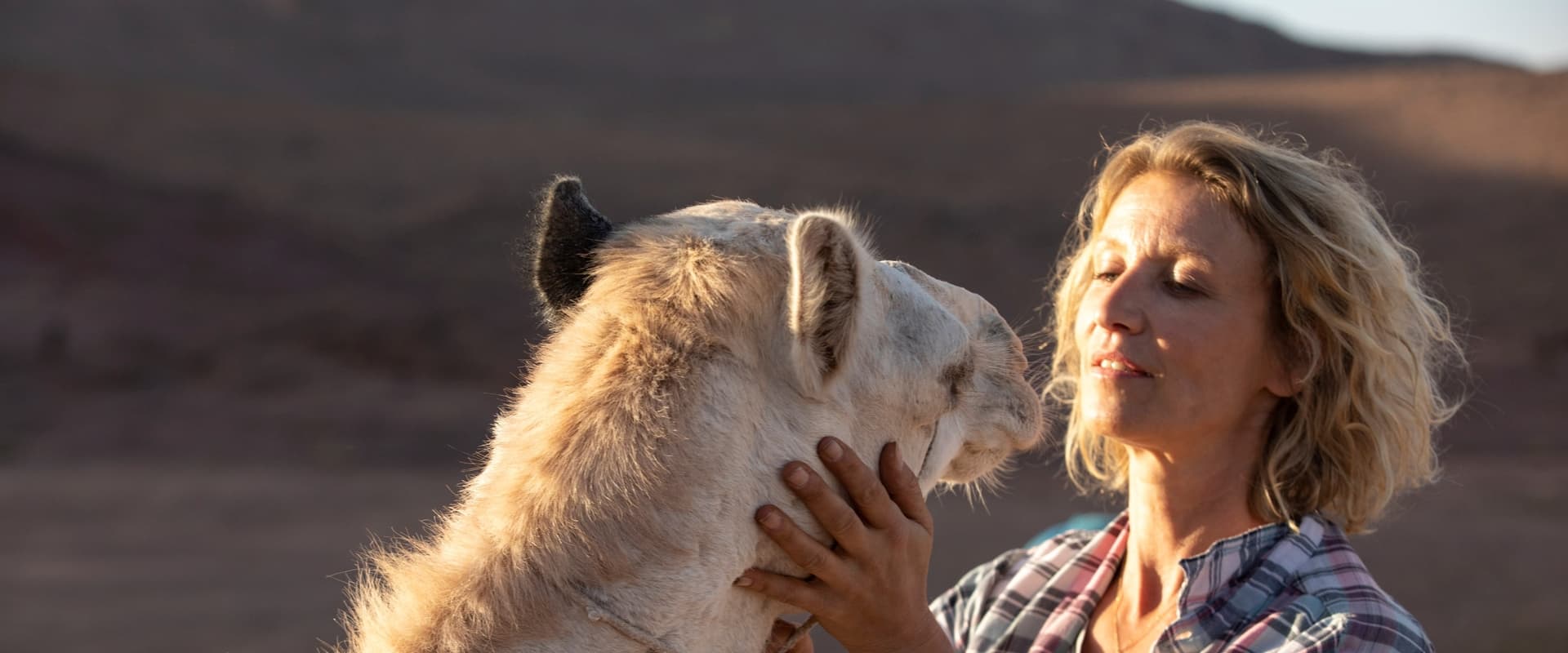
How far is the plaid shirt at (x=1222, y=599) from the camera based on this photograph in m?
3.10

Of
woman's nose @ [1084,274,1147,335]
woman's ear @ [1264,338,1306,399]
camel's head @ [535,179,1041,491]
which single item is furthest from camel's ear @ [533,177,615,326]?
woman's ear @ [1264,338,1306,399]

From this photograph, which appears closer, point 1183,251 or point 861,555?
point 861,555

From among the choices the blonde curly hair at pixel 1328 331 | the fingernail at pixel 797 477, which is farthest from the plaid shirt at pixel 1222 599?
the fingernail at pixel 797 477

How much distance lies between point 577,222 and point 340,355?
20511 mm

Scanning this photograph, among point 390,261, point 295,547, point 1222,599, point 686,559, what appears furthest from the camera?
point 390,261

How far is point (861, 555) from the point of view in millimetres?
2686

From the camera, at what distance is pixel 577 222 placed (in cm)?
284

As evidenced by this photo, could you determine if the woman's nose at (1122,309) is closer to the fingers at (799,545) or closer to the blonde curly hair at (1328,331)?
the blonde curly hair at (1328,331)

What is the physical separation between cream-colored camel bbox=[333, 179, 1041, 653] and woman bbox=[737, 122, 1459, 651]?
37.3 inches

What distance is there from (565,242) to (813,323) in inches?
23.7

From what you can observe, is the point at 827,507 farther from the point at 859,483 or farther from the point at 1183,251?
the point at 1183,251

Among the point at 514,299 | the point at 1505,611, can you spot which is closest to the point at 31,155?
the point at 514,299

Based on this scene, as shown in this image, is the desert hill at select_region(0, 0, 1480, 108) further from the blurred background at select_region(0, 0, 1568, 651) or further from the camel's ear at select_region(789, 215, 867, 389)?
the camel's ear at select_region(789, 215, 867, 389)

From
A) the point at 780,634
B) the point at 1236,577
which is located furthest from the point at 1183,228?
the point at 780,634
